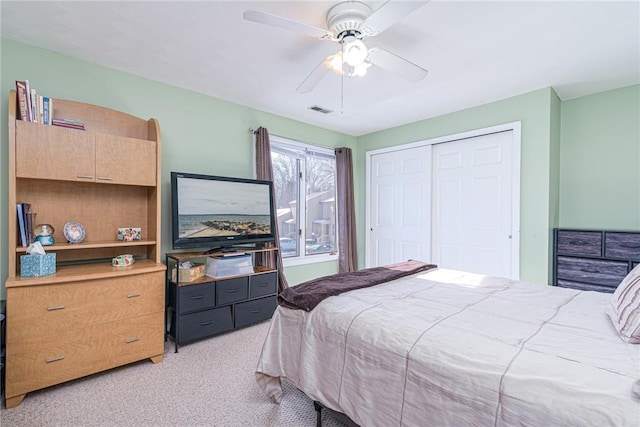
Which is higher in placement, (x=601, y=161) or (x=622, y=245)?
(x=601, y=161)

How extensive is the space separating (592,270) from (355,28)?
3.04 m

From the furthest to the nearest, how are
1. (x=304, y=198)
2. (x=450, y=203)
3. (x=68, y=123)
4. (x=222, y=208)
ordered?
1. (x=304, y=198)
2. (x=450, y=203)
3. (x=222, y=208)
4. (x=68, y=123)

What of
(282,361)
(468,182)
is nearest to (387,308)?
(282,361)

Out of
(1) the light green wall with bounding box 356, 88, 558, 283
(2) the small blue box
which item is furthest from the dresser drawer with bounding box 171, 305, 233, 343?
(1) the light green wall with bounding box 356, 88, 558, 283

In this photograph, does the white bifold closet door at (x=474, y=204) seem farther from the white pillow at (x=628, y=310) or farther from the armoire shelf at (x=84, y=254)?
the armoire shelf at (x=84, y=254)

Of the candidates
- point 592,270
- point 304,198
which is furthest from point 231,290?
point 592,270

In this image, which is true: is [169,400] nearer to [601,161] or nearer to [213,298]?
[213,298]

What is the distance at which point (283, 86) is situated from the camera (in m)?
2.99

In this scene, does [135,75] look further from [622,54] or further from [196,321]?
[622,54]

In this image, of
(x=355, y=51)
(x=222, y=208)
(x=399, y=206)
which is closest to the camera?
(x=355, y=51)

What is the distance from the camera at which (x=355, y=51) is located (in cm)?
176

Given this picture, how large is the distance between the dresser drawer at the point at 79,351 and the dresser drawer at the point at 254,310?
0.73 m

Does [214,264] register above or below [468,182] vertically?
below

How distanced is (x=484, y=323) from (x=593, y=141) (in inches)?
123
